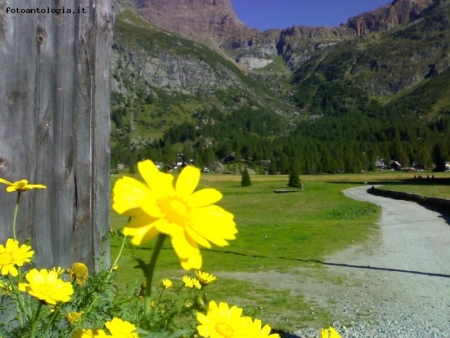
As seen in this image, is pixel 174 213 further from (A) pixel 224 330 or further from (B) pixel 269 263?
(B) pixel 269 263

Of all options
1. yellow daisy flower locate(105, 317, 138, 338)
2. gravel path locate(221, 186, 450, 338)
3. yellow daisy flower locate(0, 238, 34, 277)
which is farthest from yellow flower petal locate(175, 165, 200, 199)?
gravel path locate(221, 186, 450, 338)

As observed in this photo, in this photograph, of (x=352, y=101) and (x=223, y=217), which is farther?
(x=352, y=101)

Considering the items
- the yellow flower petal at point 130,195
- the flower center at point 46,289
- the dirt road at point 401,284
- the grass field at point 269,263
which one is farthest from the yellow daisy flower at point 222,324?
the dirt road at point 401,284

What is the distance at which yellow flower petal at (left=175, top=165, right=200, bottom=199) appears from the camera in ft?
2.24

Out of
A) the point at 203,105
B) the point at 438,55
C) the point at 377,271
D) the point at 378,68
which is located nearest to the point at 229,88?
the point at 203,105

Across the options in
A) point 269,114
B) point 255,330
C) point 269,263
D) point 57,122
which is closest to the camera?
point 255,330

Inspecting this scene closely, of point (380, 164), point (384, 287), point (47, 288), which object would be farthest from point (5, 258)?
point (380, 164)

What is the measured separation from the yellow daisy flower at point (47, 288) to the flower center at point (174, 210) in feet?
1.07

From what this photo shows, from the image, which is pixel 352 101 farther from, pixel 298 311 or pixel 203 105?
pixel 298 311

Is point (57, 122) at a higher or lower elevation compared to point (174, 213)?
higher

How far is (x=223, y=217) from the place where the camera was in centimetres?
65

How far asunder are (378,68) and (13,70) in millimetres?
212456

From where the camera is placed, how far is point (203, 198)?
0.67 metres

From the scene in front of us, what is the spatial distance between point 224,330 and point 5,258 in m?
0.65
